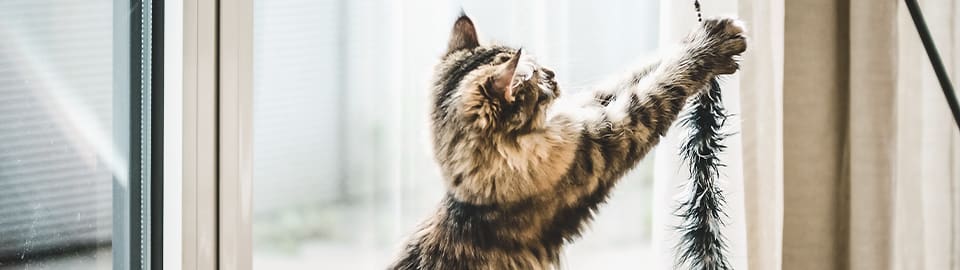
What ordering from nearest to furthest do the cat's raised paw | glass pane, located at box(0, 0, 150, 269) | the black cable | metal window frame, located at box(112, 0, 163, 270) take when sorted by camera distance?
1. glass pane, located at box(0, 0, 150, 269)
2. metal window frame, located at box(112, 0, 163, 270)
3. the black cable
4. the cat's raised paw

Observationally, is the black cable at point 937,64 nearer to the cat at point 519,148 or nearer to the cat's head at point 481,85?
the cat at point 519,148

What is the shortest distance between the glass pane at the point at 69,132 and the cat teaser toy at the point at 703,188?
706 mm

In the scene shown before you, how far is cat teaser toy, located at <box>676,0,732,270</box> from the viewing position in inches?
44.2

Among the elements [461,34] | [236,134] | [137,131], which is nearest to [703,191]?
[461,34]

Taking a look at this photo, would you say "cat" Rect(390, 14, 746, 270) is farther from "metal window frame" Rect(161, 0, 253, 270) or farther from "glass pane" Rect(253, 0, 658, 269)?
"metal window frame" Rect(161, 0, 253, 270)

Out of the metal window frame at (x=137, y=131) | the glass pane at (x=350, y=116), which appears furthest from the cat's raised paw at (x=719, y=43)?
the metal window frame at (x=137, y=131)

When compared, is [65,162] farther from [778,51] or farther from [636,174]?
[778,51]

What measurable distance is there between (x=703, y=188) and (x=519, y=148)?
29 centimetres

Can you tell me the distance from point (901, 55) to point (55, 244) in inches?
47.1

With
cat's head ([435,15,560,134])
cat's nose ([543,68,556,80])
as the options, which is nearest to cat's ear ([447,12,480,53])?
cat's head ([435,15,560,134])

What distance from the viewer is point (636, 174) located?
3.67ft

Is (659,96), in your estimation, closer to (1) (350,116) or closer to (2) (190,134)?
(1) (350,116)

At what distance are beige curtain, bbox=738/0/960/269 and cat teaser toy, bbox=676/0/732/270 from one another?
0.06 meters

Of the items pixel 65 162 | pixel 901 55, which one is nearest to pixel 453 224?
pixel 65 162
